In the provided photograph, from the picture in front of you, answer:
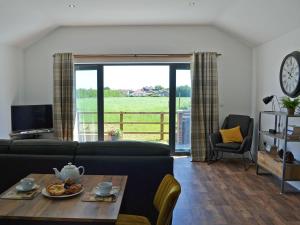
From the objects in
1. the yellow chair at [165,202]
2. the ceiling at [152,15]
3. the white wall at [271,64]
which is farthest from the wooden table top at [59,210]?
the white wall at [271,64]

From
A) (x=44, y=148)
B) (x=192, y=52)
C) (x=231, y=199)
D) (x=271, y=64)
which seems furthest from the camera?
(x=192, y=52)

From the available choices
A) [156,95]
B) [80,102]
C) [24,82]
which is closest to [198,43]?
[156,95]

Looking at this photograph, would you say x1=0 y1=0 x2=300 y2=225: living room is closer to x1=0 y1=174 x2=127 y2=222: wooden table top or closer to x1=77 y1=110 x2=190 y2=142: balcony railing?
x1=77 y1=110 x2=190 y2=142: balcony railing

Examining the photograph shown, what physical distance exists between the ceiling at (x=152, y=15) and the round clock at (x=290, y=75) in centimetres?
45

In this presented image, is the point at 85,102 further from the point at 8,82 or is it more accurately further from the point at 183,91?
the point at 183,91

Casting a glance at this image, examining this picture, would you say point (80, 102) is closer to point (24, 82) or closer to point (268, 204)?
point (24, 82)

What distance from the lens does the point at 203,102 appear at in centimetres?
556

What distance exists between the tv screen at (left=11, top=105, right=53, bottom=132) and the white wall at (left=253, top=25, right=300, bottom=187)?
13.9 ft

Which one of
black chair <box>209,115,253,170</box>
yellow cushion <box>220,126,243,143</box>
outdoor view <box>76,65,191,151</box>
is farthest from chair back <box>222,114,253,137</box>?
outdoor view <box>76,65,191,151</box>

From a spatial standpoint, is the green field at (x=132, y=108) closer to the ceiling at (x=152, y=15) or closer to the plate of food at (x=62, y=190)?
the ceiling at (x=152, y=15)

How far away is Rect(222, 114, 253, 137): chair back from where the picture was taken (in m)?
5.25

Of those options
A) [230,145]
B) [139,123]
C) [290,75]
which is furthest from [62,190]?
[139,123]

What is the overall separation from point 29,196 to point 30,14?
3.70 metres

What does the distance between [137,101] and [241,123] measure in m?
2.29
